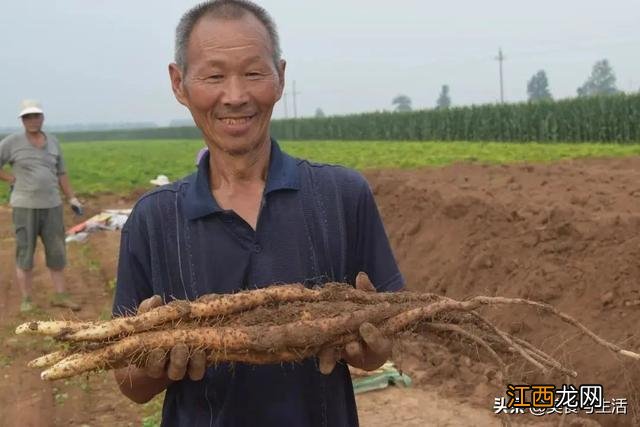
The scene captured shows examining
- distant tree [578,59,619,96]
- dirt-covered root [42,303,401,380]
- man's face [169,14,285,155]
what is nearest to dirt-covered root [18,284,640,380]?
dirt-covered root [42,303,401,380]

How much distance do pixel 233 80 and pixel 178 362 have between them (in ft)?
2.52

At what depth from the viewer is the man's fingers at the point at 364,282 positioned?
1.93m

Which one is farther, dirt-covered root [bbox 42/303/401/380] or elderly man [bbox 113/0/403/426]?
dirt-covered root [bbox 42/303/401/380]

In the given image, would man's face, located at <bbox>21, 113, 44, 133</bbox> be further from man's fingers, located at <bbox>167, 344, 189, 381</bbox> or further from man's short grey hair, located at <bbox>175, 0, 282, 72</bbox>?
man's fingers, located at <bbox>167, 344, 189, 381</bbox>

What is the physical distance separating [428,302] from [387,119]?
47.1 m

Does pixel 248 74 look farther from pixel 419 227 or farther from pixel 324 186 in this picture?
pixel 419 227

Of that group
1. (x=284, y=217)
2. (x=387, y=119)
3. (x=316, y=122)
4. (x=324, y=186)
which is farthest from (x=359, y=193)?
(x=316, y=122)

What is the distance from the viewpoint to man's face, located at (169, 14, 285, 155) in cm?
189

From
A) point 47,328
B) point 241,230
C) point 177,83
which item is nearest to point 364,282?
point 241,230

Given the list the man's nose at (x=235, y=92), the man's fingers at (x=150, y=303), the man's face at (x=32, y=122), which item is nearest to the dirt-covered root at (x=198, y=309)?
the man's fingers at (x=150, y=303)

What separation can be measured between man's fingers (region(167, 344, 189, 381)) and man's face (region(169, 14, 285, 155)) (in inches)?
22.0

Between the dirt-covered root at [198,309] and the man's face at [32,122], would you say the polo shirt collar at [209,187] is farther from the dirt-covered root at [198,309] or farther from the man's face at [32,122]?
the man's face at [32,122]

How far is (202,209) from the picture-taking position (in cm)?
188

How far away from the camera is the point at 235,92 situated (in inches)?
74.2
